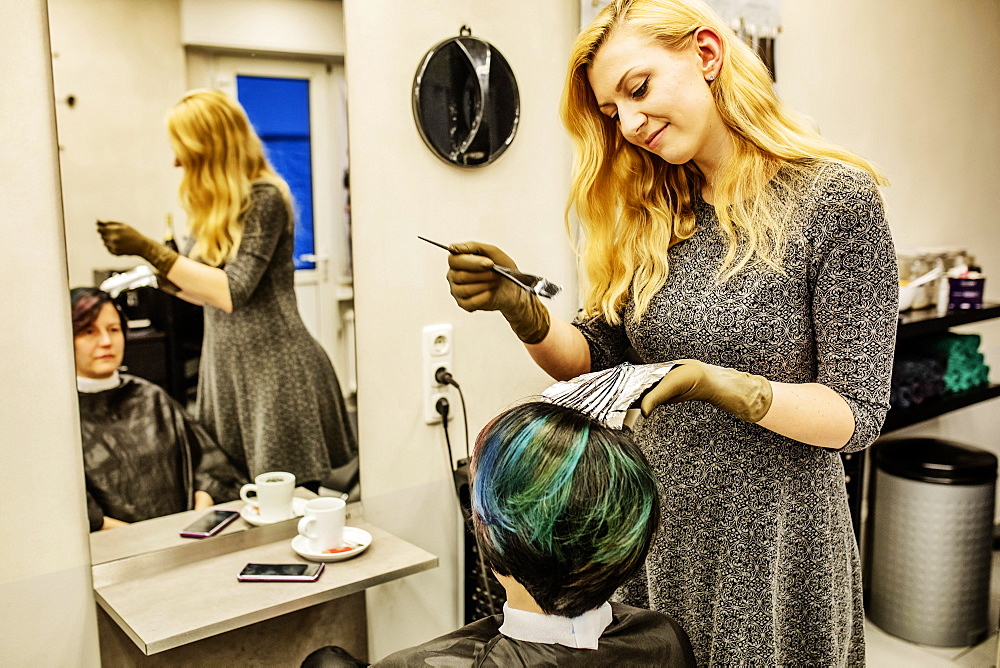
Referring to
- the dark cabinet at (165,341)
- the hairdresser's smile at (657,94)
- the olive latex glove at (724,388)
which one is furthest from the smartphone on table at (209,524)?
the hairdresser's smile at (657,94)

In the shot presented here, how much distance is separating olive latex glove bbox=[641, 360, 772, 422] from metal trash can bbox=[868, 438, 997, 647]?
1.92 metres

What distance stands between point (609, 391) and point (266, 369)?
907 mm

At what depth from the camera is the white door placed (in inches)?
73.2

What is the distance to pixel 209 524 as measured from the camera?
1.81 meters

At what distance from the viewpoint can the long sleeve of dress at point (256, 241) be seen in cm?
179

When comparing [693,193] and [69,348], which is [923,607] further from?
[69,348]

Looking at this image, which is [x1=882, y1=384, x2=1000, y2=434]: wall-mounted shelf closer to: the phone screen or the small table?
the small table

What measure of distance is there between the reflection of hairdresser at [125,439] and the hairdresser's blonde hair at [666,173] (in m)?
0.87

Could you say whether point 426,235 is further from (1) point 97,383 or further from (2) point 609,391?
(2) point 609,391

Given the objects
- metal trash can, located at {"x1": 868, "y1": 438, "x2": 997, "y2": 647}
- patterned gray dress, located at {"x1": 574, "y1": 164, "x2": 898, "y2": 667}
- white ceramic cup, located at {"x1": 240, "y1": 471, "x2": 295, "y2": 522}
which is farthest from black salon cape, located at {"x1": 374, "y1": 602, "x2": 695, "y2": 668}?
metal trash can, located at {"x1": 868, "y1": 438, "x2": 997, "y2": 647}

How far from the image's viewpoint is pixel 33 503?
156 cm

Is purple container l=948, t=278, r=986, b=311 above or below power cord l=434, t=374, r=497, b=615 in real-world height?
above

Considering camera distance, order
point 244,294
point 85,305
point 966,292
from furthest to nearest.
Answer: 1. point 966,292
2. point 244,294
3. point 85,305

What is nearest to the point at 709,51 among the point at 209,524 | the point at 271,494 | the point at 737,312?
the point at 737,312
